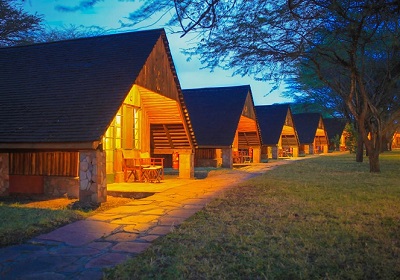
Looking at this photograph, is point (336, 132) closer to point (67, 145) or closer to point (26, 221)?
point (67, 145)

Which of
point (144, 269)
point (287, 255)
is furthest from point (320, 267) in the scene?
point (144, 269)

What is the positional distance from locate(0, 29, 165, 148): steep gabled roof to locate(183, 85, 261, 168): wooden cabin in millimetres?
9792

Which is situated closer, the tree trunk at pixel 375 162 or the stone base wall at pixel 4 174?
the stone base wall at pixel 4 174

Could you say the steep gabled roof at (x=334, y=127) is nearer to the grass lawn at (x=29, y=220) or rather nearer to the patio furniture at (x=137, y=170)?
the patio furniture at (x=137, y=170)

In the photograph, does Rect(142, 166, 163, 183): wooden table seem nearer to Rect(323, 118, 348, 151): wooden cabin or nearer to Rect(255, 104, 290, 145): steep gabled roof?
Rect(255, 104, 290, 145): steep gabled roof

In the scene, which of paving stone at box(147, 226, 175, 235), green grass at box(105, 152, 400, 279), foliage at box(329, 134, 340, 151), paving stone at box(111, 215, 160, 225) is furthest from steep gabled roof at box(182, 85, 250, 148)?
foliage at box(329, 134, 340, 151)

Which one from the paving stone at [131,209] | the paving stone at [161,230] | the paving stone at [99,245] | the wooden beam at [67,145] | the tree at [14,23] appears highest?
the tree at [14,23]

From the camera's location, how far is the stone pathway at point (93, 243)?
426cm

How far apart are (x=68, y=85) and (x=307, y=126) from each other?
41.7 metres

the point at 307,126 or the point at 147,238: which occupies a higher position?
the point at 307,126

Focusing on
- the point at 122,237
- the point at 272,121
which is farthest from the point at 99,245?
the point at 272,121

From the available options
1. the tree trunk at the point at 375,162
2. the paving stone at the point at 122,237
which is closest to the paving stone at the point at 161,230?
the paving stone at the point at 122,237

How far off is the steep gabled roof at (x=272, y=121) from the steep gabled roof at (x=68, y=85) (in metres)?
23.2

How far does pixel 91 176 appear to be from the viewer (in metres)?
8.69
